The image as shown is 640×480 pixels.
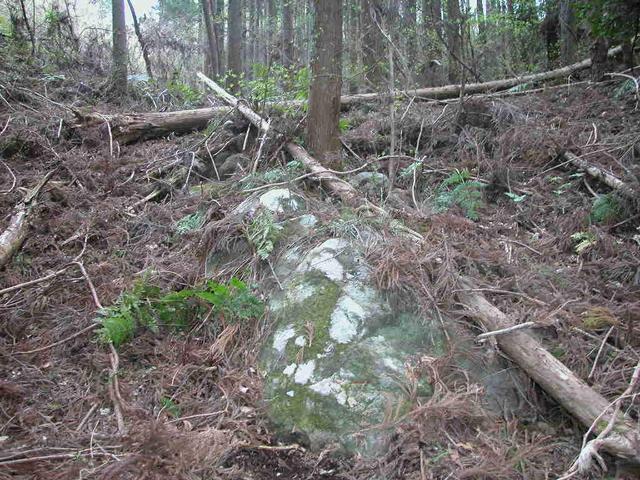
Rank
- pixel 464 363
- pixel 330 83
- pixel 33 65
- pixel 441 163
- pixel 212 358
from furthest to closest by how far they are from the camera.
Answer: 1. pixel 33 65
2. pixel 441 163
3. pixel 330 83
4. pixel 212 358
5. pixel 464 363

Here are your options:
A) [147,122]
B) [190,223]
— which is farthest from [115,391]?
[147,122]

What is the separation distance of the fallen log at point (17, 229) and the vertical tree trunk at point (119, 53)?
4503 millimetres

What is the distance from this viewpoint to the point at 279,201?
4957 mm

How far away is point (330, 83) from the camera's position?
587cm

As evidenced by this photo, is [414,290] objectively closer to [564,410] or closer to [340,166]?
[564,410]

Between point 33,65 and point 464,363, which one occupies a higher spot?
point 33,65

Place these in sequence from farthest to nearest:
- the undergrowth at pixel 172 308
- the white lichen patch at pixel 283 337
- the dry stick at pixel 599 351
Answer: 1. the undergrowth at pixel 172 308
2. the white lichen patch at pixel 283 337
3. the dry stick at pixel 599 351

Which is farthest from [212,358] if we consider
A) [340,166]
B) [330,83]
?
[330,83]

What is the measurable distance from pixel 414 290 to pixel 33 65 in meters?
9.50

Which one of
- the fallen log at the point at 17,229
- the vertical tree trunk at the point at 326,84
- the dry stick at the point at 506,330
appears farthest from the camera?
the vertical tree trunk at the point at 326,84

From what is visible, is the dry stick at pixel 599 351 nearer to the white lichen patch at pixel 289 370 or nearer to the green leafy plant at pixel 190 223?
the white lichen patch at pixel 289 370

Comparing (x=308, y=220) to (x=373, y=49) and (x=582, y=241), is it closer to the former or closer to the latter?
(x=582, y=241)

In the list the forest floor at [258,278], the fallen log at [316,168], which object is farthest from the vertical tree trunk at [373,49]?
the fallen log at [316,168]

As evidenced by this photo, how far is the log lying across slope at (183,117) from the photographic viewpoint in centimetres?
752
